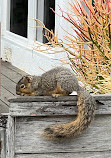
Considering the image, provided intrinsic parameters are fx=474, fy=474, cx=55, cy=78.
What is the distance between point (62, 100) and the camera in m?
2.40

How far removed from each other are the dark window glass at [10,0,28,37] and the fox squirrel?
4.43 m

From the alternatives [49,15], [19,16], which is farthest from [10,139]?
[19,16]

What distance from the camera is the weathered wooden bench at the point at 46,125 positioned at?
2381 mm

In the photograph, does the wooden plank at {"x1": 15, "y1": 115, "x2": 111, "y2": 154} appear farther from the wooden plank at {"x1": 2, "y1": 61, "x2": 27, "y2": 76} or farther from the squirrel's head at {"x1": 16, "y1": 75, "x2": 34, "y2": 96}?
the wooden plank at {"x1": 2, "y1": 61, "x2": 27, "y2": 76}

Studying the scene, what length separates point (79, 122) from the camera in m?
2.38

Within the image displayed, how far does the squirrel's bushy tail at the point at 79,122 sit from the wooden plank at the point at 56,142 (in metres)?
0.06

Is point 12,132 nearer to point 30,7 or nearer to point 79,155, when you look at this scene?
point 79,155

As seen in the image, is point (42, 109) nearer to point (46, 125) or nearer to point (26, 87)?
point (46, 125)

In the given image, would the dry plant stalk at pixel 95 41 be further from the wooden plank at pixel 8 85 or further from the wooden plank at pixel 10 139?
the wooden plank at pixel 8 85

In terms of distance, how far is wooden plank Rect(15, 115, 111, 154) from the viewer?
2434 mm

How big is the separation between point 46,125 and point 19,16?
5.12 metres

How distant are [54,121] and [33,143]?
161 mm

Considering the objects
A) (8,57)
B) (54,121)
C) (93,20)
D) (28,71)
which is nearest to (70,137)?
(54,121)

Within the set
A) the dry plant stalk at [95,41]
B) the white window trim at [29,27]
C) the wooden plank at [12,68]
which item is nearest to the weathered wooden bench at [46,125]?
the dry plant stalk at [95,41]
